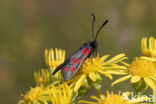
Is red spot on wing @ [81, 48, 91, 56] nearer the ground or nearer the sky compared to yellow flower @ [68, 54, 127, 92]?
nearer the sky

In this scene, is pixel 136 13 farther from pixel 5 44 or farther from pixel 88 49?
pixel 88 49

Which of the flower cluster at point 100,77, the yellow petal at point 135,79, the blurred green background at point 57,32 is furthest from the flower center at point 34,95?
the blurred green background at point 57,32

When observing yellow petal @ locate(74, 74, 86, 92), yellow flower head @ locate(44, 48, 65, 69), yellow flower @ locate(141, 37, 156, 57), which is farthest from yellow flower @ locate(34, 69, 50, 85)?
yellow flower @ locate(141, 37, 156, 57)

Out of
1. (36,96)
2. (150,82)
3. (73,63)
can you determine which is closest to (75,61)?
(73,63)

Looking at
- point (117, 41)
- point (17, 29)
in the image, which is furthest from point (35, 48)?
point (117, 41)

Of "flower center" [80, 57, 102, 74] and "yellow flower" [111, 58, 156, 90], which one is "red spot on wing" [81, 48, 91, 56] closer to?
"flower center" [80, 57, 102, 74]

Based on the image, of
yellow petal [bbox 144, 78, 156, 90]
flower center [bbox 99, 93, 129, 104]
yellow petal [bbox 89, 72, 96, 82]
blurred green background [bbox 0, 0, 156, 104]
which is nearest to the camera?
flower center [bbox 99, 93, 129, 104]

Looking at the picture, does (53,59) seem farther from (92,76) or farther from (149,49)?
(149,49)
